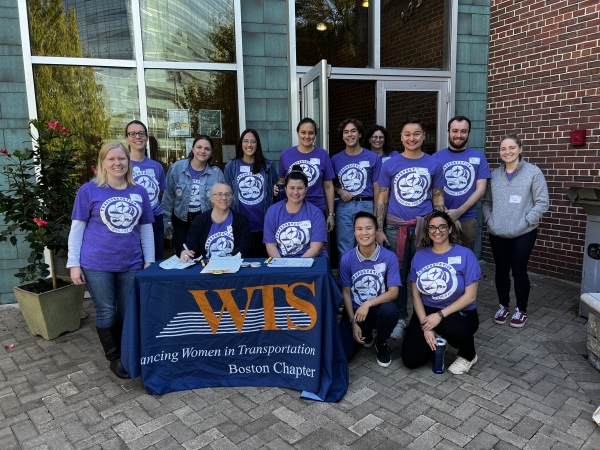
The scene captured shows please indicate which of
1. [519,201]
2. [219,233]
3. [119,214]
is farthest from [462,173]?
[119,214]

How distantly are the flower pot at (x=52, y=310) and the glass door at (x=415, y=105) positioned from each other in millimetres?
4219

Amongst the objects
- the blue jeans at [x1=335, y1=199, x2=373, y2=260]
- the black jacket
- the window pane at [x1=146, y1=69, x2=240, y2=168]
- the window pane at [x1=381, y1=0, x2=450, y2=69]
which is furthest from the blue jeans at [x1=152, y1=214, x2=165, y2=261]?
the window pane at [x1=381, y1=0, x2=450, y2=69]

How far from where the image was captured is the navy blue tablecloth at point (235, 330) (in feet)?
9.41

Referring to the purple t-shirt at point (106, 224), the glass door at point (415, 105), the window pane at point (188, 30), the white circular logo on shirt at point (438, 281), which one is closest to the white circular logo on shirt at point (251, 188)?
Result: the purple t-shirt at point (106, 224)

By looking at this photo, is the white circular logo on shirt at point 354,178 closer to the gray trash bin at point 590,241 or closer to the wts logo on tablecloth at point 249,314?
the wts logo on tablecloth at point 249,314

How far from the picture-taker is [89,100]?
15.9ft

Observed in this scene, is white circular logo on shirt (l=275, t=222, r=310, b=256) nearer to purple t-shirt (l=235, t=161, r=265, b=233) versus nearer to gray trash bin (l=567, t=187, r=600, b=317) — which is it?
purple t-shirt (l=235, t=161, r=265, b=233)

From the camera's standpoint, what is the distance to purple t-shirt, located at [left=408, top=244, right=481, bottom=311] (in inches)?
120

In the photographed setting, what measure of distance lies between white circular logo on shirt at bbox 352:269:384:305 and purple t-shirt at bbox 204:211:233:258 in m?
1.01

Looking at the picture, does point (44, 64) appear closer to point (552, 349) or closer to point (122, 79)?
point (122, 79)

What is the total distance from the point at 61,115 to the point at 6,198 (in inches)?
55.2

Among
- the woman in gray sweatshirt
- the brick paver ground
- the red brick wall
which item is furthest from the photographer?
the red brick wall

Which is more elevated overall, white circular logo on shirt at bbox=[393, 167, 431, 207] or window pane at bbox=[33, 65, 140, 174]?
window pane at bbox=[33, 65, 140, 174]

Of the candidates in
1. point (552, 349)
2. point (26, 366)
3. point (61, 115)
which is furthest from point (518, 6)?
point (26, 366)
